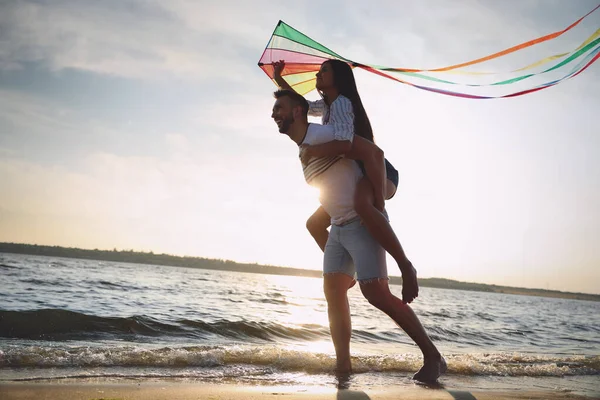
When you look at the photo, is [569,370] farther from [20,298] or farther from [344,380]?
[20,298]

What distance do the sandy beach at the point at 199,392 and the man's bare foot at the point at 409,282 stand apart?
66 cm

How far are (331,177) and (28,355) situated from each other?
2892 millimetres

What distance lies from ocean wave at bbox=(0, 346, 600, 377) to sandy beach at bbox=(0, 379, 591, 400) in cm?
91

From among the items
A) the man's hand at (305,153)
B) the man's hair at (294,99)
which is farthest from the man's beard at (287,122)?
the man's hand at (305,153)

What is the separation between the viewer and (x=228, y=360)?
4562 mm

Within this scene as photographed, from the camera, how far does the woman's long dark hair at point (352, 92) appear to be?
3.47m

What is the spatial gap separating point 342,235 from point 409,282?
1.91ft

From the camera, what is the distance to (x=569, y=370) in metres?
5.55

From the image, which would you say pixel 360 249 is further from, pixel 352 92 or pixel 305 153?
pixel 352 92

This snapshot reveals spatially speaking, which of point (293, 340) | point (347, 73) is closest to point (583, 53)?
point (347, 73)

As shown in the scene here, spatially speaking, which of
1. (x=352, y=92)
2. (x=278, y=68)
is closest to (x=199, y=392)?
(x=352, y=92)

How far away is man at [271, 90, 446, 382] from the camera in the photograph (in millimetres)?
3332

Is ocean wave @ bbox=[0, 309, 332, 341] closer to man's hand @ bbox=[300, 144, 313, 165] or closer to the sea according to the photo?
the sea

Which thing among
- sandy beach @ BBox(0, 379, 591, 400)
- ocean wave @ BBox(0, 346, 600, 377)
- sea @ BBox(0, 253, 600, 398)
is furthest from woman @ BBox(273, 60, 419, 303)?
ocean wave @ BBox(0, 346, 600, 377)
